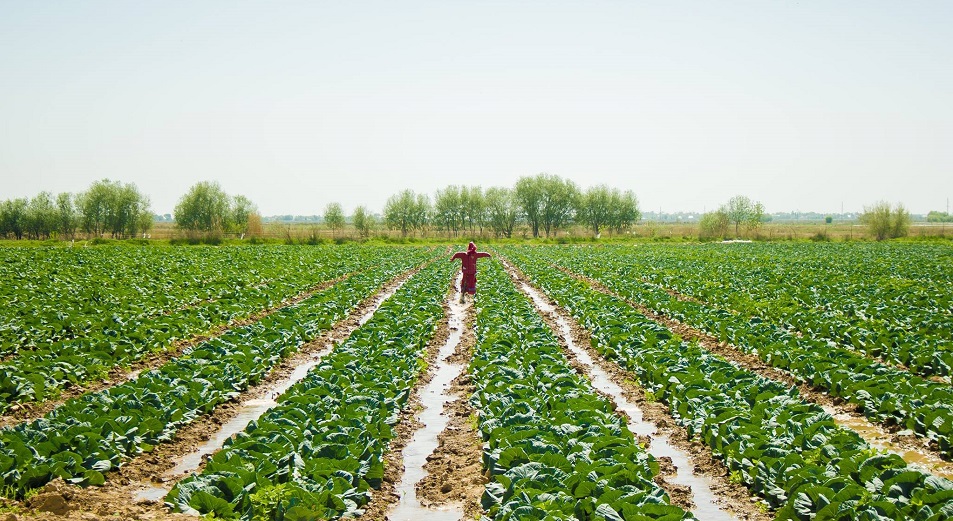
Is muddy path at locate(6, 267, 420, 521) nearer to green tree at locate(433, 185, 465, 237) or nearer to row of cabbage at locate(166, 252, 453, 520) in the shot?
row of cabbage at locate(166, 252, 453, 520)

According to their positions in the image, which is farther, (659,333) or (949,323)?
(949,323)

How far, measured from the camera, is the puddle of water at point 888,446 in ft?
23.1

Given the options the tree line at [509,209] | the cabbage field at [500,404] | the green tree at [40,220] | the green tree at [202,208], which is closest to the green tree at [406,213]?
the tree line at [509,209]

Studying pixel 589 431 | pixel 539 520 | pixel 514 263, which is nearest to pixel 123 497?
pixel 539 520

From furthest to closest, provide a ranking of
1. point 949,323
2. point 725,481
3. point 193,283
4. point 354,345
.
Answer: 1. point 193,283
2. point 949,323
3. point 354,345
4. point 725,481

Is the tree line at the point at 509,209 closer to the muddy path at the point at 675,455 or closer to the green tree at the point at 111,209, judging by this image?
the green tree at the point at 111,209

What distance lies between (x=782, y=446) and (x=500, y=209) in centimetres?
9133

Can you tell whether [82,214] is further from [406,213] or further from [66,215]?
[406,213]

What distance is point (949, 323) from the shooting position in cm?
1463

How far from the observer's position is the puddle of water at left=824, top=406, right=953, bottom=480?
7.04m

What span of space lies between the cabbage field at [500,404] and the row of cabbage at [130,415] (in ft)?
0.09

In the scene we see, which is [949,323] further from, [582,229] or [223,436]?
[582,229]

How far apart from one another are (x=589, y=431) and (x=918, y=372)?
7.60m

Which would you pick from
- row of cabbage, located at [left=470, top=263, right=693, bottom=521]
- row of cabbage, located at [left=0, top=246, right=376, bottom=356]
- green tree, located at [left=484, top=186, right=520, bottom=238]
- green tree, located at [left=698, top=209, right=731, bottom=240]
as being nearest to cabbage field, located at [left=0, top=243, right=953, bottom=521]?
row of cabbage, located at [left=470, top=263, right=693, bottom=521]
